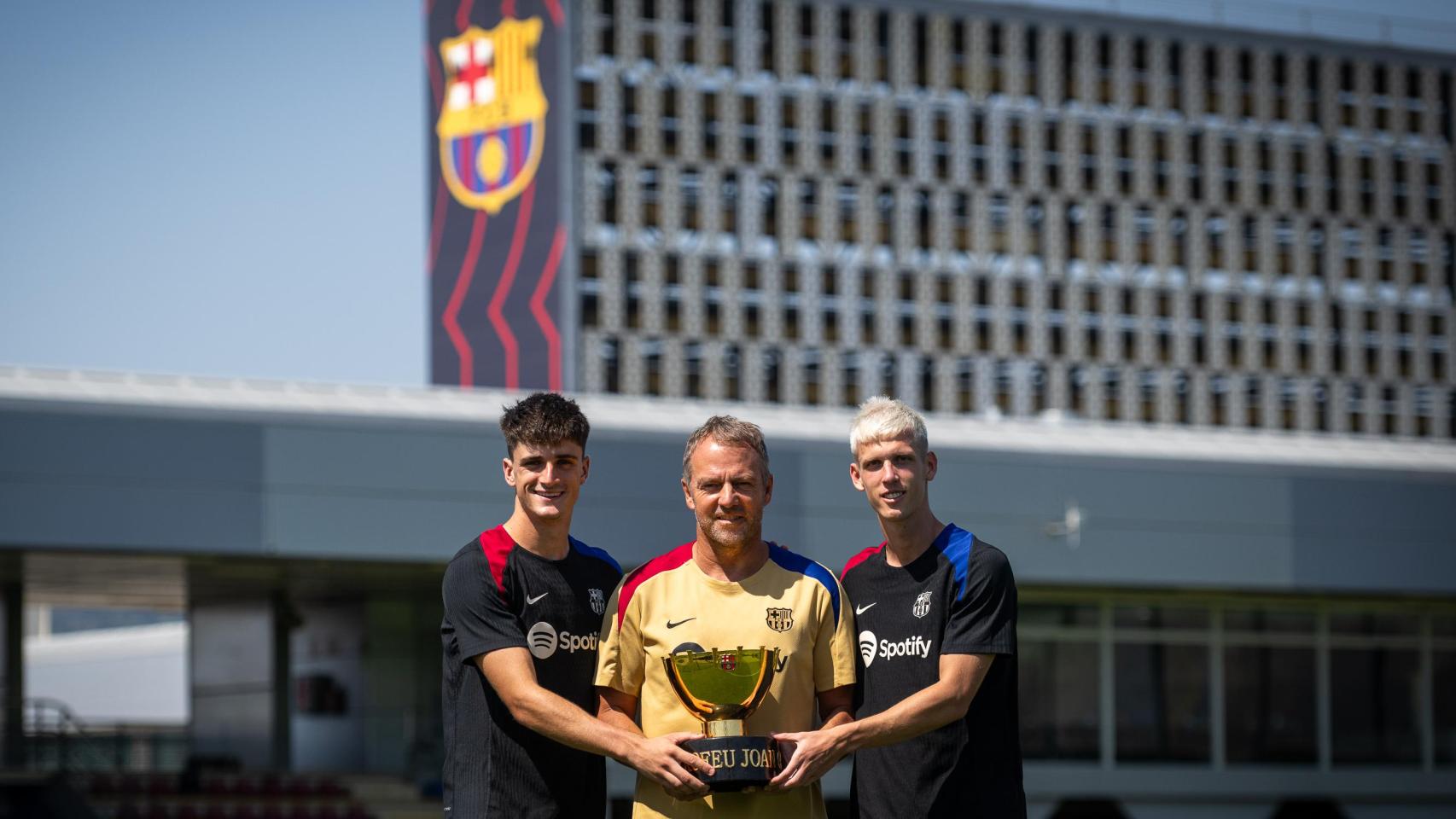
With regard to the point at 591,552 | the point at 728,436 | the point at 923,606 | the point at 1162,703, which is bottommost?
the point at 1162,703

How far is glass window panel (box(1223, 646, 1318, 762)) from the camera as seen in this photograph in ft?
64.2

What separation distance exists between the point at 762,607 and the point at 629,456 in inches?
489

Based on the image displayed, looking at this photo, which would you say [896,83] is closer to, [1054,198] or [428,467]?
[1054,198]

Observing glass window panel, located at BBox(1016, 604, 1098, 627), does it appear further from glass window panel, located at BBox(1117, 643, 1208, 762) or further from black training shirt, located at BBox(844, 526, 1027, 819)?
black training shirt, located at BBox(844, 526, 1027, 819)

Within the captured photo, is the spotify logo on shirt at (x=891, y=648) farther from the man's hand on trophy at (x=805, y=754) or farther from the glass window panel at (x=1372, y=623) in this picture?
the glass window panel at (x=1372, y=623)

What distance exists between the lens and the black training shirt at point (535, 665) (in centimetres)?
504

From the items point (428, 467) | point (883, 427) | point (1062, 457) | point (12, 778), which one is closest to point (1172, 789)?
point (1062, 457)

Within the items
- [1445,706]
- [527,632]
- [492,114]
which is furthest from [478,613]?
[492,114]

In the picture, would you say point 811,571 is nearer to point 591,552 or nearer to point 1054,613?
point 591,552

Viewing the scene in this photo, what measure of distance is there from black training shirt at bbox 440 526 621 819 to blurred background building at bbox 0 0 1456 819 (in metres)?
11.5

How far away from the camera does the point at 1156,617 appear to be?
768 inches

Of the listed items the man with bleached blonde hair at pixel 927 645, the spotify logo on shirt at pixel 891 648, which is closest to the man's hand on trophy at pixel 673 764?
the man with bleached blonde hair at pixel 927 645

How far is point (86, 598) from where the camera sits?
2442 cm

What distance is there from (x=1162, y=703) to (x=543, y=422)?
15.5 metres
